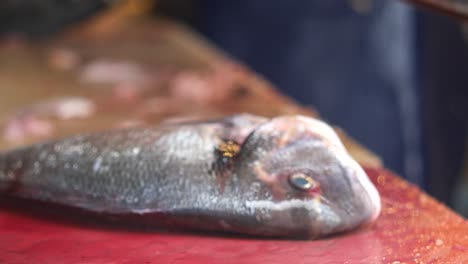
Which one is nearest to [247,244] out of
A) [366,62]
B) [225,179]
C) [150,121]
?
[225,179]

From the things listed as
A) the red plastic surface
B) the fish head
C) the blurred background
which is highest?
the blurred background

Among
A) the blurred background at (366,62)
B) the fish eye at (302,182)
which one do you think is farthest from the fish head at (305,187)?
the blurred background at (366,62)

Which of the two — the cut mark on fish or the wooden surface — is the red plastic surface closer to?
the wooden surface

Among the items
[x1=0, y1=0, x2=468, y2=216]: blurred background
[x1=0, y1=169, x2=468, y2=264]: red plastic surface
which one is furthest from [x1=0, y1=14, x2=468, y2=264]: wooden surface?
[x1=0, y1=0, x2=468, y2=216]: blurred background

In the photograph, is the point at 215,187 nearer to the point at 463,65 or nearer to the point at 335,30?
the point at 463,65

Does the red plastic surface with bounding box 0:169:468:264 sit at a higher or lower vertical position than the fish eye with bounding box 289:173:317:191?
lower

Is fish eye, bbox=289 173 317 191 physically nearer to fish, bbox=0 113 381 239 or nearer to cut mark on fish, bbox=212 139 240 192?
fish, bbox=0 113 381 239

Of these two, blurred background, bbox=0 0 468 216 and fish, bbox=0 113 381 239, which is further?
blurred background, bbox=0 0 468 216
